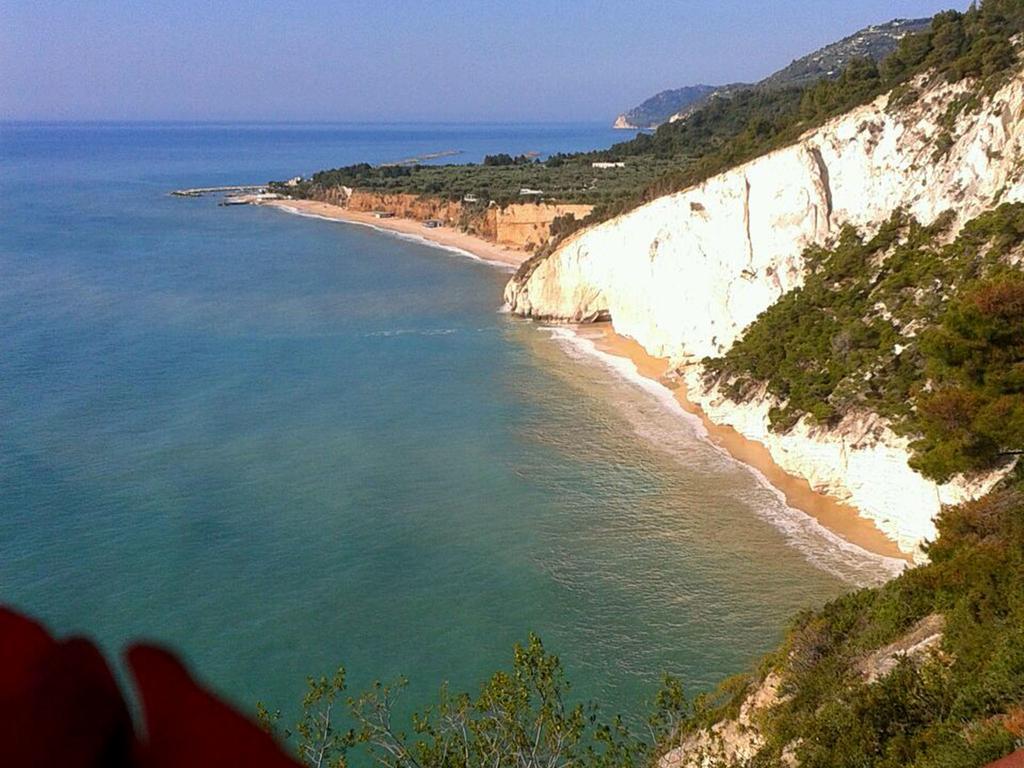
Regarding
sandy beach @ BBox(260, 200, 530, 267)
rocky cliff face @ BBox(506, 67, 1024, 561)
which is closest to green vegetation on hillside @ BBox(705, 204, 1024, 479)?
rocky cliff face @ BBox(506, 67, 1024, 561)

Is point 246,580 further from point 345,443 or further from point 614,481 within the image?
point 614,481

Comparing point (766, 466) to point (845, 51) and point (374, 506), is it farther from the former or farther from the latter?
point (845, 51)

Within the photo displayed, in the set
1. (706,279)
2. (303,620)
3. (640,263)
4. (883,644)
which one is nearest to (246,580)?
(303,620)

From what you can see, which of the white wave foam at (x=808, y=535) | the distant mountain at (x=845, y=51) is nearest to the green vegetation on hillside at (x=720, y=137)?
the white wave foam at (x=808, y=535)

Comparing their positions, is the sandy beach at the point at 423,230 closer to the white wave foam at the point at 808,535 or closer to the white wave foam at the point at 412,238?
the white wave foam at the point at 412,238

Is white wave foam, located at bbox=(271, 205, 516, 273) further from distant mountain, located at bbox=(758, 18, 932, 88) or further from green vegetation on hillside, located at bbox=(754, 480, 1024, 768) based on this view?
distant mountain, located at bbox=(758, 18, 932, 88)

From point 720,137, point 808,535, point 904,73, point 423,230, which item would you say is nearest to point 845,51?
point 720,137
